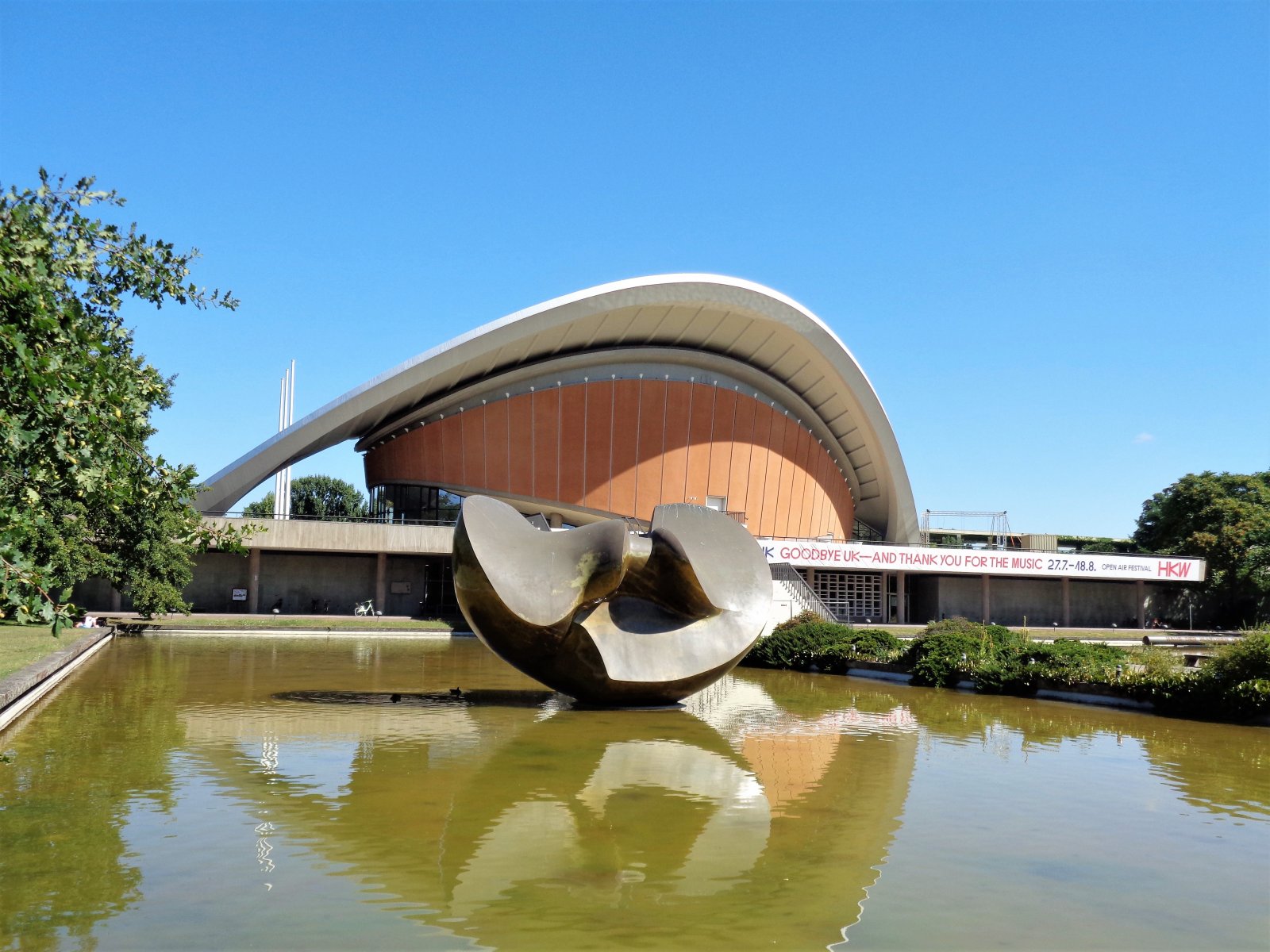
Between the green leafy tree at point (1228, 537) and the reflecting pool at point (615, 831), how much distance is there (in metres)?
39.6

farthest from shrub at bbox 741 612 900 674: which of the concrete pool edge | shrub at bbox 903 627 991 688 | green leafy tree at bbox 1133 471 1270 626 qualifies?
green leafy tree at bbox 1133 471 1270 626

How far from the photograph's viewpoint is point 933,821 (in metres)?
8.59

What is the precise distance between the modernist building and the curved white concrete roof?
10cm

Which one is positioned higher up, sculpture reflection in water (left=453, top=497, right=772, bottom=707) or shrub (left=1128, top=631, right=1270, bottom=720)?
sculpture reflection in water (left=453, top=497, right=772, bottom=707)

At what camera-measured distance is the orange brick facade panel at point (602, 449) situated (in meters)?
44.2

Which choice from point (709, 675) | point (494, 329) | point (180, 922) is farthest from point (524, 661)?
point (494, 329)

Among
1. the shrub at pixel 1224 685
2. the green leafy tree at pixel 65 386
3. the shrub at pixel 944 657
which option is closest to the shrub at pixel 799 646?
the shrub at pixel 944 657

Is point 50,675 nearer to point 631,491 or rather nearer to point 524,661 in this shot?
point 524,661

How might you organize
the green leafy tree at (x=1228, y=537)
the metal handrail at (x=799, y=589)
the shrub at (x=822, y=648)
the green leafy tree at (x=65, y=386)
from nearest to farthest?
the green leafy tree at (x=65, y=386), the shrub at (x=822, y=648), the metal handrail at (x=799, y=589), the green leafy tree at (x=1228, y=537)

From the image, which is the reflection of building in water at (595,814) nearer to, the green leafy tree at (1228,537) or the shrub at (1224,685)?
the shrub at (1224,685)

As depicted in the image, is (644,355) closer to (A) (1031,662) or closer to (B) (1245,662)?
(A) (1031,662)

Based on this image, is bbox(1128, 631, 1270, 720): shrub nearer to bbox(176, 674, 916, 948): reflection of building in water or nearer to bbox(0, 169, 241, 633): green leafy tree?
bbox(176, 674, 916, 948): reflection of building in water

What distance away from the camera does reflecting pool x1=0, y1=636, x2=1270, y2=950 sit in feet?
19.4

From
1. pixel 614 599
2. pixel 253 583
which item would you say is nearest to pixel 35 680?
pixel 614 599
